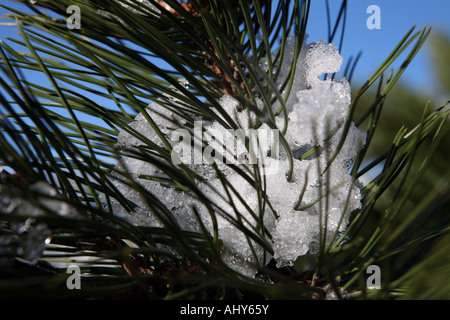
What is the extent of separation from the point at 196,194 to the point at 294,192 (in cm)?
16

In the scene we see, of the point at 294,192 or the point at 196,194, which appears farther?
→ the point at 294,192

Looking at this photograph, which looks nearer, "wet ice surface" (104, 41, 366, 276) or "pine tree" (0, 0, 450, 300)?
"pine tree" (0, 0, 450, 300)

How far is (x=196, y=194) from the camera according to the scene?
0.25 meters

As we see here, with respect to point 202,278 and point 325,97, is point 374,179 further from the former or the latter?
point 202,278

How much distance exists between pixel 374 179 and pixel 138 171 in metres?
0.28

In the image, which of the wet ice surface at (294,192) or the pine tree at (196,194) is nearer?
the pine tree at (196,194)

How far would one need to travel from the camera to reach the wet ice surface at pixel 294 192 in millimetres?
339

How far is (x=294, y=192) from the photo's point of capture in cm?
39

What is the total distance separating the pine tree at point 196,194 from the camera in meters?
0.24

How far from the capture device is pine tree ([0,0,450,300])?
236 mm

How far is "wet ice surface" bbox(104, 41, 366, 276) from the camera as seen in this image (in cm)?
34
